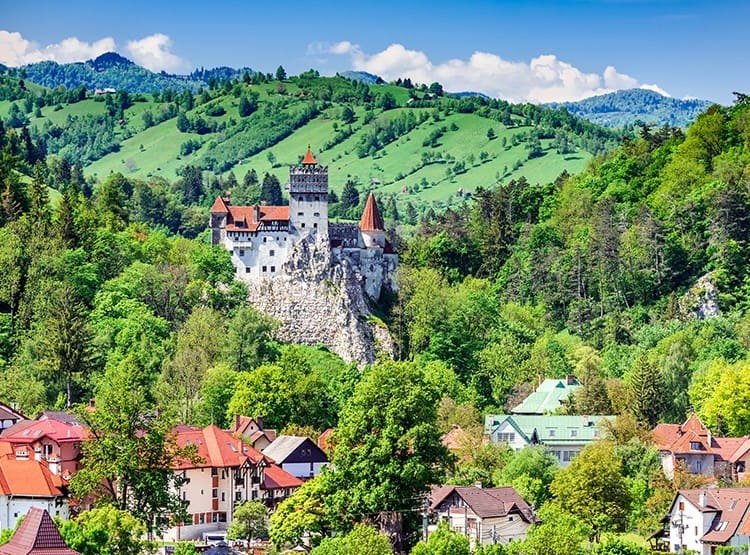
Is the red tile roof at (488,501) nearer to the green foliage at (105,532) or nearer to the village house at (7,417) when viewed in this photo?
the green foliage at (105,532)

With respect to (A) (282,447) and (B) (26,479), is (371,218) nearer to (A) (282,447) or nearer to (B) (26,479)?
(A) (282,447)

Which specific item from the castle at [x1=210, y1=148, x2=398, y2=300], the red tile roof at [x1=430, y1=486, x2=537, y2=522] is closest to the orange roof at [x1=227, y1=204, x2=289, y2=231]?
the castle at [x1=210, y1=148, x2=398, y2=300]

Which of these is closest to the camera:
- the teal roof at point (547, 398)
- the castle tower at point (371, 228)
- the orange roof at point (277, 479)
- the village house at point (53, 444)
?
the village house at point (53, 444)

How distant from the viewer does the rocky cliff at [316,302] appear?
115000mm

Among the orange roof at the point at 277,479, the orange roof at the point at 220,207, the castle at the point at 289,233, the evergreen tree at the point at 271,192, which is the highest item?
the evergreen tree at the point at 271,192

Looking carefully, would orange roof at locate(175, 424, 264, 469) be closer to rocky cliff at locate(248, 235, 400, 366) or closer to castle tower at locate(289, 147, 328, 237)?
rocky cliff at locate(248, 235, 400, 366)

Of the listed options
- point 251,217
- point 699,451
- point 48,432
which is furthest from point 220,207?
point 699,451

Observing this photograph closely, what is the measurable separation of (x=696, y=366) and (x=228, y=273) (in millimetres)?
34741

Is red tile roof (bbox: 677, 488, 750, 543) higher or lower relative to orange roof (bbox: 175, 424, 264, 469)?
lower

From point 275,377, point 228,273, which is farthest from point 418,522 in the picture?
point 228,273

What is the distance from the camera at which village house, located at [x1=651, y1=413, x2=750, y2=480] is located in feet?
285

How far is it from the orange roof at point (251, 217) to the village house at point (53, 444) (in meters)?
40.9

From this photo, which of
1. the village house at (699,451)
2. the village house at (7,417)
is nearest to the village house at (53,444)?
the village house at (7,417)

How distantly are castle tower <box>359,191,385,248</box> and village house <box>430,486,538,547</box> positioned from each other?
45.5 metres
